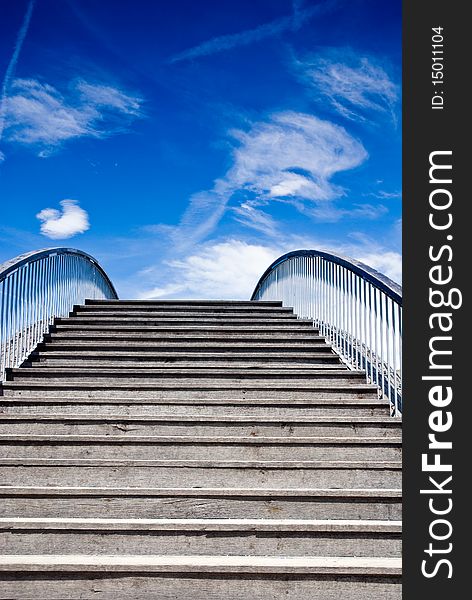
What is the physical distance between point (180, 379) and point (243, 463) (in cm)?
134

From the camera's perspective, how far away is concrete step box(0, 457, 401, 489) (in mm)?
3100

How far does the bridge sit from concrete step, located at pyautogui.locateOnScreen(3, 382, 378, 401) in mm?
14

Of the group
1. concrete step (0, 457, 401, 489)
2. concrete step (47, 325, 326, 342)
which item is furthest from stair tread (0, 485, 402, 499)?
concrete step (47, 325, 326, 342)

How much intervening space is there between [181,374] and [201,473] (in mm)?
1374

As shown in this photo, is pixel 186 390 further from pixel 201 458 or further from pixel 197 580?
pixel 197 580

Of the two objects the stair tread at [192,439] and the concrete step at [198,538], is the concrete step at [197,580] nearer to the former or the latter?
the concrete step at [198,538]

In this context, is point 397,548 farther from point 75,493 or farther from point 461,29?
point 461,29

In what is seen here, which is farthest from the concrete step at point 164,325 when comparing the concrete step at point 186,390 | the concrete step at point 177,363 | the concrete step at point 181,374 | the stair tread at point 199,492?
the stair tread at point 199,492

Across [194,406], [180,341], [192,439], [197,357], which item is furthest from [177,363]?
[192,439]

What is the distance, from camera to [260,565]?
244 cm

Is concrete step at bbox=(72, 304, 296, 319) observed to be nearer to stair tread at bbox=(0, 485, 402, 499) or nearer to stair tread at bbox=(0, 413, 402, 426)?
stair tread at bbox=(0, 413, 402, 426)

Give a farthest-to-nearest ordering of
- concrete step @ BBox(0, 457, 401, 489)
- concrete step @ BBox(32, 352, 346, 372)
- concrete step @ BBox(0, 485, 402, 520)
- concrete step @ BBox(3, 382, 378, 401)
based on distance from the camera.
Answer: concrete step @ BBox(32, 352, 346, 372), concrete step @ BBox(3, 382, 378, 401), concrete step @ BBox(0, 457, 401, 489), concrete step @ BBox(0, 485, 402, 520)

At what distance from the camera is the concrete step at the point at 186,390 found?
4.06 meters

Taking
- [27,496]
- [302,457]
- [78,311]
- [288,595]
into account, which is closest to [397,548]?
[288,595]
